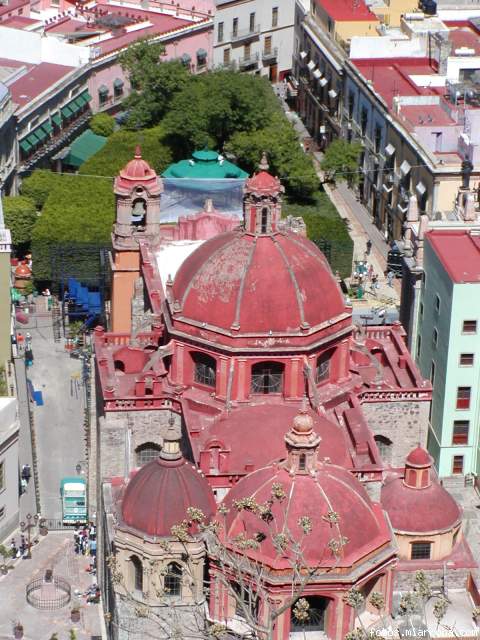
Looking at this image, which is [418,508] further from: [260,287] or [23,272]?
[23,272]

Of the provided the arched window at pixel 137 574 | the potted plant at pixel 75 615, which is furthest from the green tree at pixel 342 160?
the arched window at pixel 137 574

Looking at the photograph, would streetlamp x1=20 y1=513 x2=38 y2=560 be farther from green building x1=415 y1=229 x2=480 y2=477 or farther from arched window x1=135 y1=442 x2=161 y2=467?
green building x1=415 y1=229 x2=480 y2=477

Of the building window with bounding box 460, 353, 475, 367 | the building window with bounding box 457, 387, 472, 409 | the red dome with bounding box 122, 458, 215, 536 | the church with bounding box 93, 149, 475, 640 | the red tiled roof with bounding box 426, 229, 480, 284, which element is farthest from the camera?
the building window with bounding box 457, 387, 472, 409

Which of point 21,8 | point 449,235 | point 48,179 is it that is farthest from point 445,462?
point 21,8

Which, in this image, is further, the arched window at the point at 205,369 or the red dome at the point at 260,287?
the arched window at the point at 205,369

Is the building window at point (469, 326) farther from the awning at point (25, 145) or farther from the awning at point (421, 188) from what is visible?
the awning at point (25, 145)

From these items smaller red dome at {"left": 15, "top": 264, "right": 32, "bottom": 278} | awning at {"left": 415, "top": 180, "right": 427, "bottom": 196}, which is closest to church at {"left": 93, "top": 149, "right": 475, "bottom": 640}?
smaller red dome at {"left": 15, "top": 264, "right": 32, "bottom": 278}

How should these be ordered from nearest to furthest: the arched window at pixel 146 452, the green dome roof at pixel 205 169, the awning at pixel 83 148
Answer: the arched window at pixel 146 452 < the green dome roof at pixel 205 169 < the awning at pixel 83 148
